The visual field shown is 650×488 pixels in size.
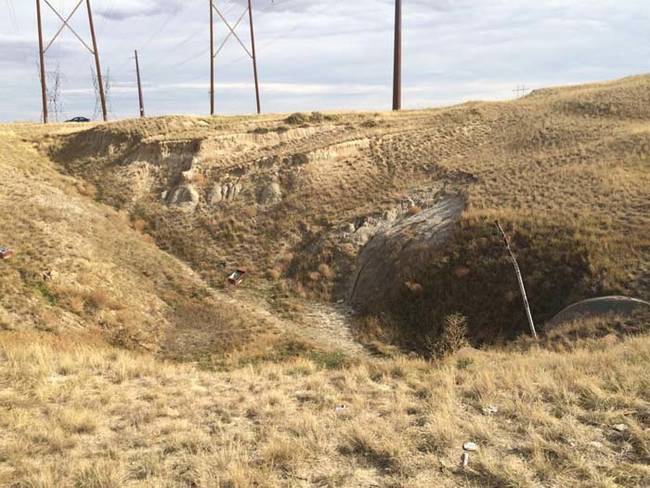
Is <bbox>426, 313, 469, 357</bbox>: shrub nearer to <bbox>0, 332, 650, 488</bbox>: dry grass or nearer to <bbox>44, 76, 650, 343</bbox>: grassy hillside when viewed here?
<bbox>44, 76, 650, 343</bbox>: grassy hillside

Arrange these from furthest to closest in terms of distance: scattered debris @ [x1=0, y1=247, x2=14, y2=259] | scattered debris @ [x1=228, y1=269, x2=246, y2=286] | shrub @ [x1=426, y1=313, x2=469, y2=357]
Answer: scattered debris @ [x1=228, y1=269, x2=246, y2=286] → scattered debris @ [x1=0, y1=247, x2=14, y2=259] → shrub @ [x1=426, y1=313, x2=469, y2=357]

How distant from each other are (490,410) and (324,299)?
55.5ft

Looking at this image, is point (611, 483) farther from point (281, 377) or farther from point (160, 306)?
point (160, 306)

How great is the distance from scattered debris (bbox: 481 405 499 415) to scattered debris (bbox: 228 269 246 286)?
1953cm

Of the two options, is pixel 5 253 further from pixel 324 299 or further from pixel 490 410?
pixel 490 410

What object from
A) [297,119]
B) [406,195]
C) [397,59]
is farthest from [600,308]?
[397,59]

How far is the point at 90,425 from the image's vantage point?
8062 millimetres

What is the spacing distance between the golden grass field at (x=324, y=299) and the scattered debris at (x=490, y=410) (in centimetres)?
3

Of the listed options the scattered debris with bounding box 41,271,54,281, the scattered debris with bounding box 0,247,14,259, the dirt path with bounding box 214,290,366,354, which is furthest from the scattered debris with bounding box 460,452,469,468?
the scattered debris with bounding box 0,247,14,259

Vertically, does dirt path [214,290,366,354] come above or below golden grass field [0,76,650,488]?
below

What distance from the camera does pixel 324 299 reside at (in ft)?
82.0

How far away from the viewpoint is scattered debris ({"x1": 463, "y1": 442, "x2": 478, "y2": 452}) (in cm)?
697

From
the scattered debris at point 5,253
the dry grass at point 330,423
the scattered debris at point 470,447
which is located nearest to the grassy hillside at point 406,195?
the dry grass at point 330,423

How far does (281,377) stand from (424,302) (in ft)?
36.4
